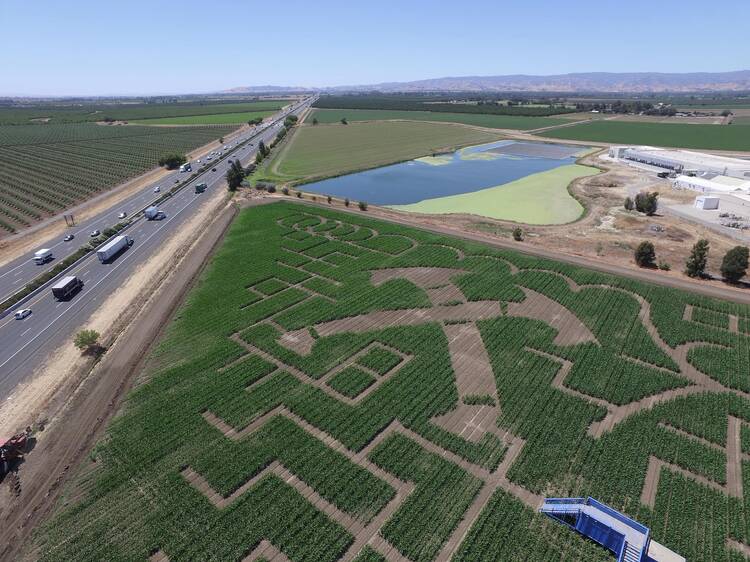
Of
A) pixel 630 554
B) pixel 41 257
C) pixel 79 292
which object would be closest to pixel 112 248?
pixel 41 257

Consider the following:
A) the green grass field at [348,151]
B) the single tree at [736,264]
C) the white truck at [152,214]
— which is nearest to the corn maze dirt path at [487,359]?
the single tree at [736,264]

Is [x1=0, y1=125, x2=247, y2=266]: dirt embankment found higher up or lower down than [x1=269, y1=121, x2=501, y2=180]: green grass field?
lower down

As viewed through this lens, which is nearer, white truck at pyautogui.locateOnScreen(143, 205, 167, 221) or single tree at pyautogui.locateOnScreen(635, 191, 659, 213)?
single tree at pyautogui.locateOnScreen(635, 191, 659, 213)

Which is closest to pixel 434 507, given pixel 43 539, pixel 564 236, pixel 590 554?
pixel 590 554

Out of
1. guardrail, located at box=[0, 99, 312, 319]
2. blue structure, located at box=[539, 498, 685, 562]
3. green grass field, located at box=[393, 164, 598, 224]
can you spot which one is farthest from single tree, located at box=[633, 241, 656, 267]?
guardrail, located at box=[0, 99, 312, 319]

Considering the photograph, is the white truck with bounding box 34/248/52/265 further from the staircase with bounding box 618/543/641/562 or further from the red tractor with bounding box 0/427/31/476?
the staircase with bounding box 618/543/641/562

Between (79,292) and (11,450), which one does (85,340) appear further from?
(79,292)

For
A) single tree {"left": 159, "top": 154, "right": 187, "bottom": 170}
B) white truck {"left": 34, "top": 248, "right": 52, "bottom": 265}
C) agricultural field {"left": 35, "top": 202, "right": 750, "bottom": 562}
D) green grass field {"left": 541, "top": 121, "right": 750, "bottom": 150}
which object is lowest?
agricultural field {"left": 35, "top": 202, "right": 750, "bottom": 562}
